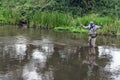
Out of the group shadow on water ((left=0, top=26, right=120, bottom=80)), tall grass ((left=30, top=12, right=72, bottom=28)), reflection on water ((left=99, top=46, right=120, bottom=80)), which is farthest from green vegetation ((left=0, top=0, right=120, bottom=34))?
reflection on water ((left=99, top=46, right=120, bottom=80))

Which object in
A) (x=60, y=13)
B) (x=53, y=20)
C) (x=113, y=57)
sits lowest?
(x=113, y=57)

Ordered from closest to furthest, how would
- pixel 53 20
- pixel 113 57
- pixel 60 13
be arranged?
pixel 113 57
pixel 53 20
pixel 60 13

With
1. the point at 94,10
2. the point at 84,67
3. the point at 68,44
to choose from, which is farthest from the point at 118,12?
the point at 84,67

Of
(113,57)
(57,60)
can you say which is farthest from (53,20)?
(57,60)

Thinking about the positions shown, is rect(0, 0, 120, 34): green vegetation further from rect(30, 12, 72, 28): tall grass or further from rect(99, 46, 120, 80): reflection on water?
rect(99, 46, 120, 80): reflection on water

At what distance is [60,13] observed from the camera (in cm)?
2719

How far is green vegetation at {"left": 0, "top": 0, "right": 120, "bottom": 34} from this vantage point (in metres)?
25.5

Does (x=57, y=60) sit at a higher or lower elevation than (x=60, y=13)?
lower

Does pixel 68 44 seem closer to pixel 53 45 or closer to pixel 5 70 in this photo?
pixel 53 45

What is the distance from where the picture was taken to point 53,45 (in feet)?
Answer: 55.2

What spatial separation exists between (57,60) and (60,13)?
14.3m

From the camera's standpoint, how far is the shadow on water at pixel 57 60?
1074 cm

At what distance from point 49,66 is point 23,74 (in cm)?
162

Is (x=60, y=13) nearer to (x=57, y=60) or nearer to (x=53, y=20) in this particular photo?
(x=53, y=20)
